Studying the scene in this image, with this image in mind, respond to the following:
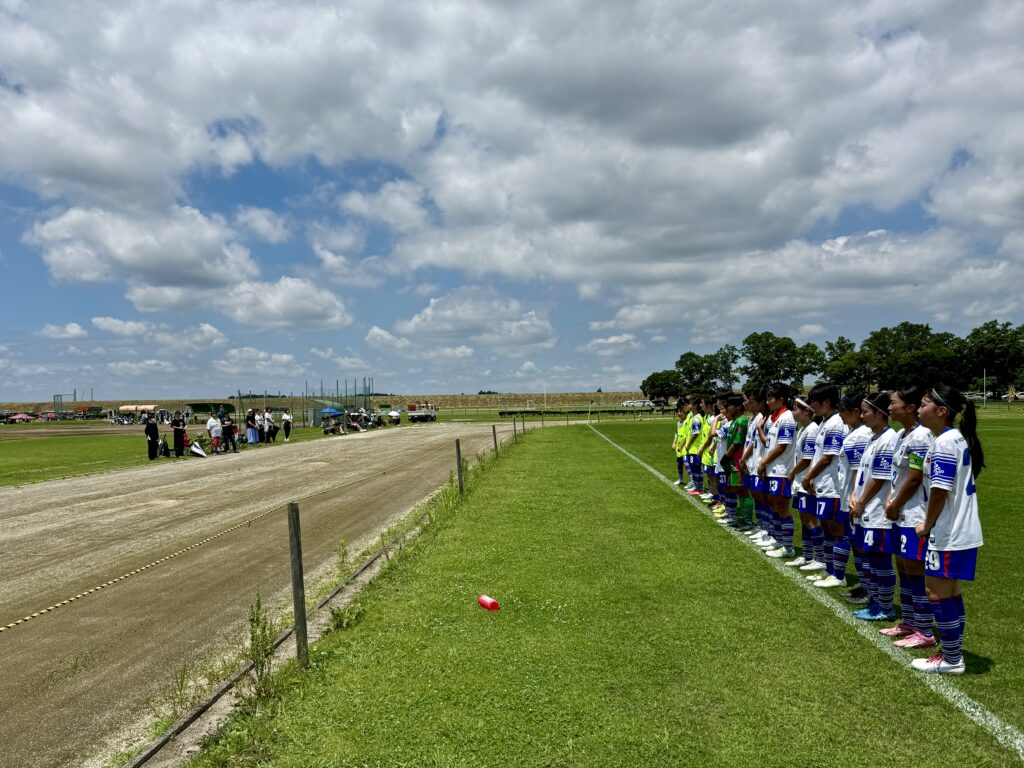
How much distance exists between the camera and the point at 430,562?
8273mm

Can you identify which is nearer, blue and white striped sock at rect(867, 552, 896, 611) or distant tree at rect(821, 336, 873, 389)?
blue and white striped sock at rect(867, 552, 896, 611)

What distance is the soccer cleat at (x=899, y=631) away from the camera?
17.7 ft

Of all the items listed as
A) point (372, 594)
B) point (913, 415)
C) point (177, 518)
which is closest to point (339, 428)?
point (177, 518)

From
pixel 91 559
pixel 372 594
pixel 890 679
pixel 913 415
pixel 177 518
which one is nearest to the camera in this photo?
pixel 890 679

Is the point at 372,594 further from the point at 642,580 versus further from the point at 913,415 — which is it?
the point at 913,415

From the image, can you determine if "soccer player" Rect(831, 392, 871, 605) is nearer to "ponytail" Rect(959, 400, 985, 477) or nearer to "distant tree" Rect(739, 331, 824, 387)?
"ponytail" Rect(959, 400, 985, 477)

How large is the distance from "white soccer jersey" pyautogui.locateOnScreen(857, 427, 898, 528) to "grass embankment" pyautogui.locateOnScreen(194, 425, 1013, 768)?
938 millimetres

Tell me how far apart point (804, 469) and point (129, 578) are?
7920 millimetres

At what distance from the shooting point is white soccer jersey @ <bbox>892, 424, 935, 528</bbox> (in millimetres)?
4980

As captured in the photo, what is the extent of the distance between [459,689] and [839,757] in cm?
225

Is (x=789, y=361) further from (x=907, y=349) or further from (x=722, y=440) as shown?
(x=722, y=440)

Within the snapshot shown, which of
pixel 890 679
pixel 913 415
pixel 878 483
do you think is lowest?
pixel 890 679

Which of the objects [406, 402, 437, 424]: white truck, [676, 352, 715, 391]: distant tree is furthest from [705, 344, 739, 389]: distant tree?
[406, 402, 437, 424]: white truck

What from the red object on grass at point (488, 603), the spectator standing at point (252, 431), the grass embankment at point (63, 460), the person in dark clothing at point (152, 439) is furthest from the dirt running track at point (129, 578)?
the spectator standing at point (252, 431)
